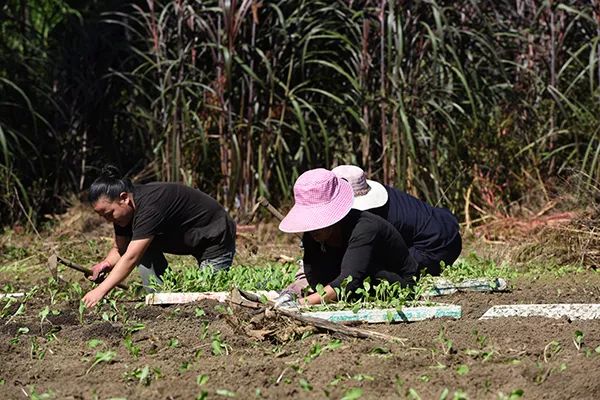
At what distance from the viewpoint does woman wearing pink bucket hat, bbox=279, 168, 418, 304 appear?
5781mm

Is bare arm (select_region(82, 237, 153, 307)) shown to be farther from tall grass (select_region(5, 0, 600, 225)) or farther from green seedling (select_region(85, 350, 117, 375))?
tall grass (select_region(5, 0, 600, 225))

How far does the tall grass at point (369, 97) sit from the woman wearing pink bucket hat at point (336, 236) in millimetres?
3404

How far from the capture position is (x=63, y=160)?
10891 millimetres

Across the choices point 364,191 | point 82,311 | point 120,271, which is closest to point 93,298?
point 120,271

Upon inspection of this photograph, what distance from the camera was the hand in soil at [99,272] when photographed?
7.15 m

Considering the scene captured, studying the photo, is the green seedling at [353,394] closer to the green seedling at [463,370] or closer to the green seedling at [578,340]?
the green seedling at [463,370]

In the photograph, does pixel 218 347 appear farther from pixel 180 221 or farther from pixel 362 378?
pixel 180 221

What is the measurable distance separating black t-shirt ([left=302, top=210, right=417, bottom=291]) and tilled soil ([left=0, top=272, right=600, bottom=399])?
1.25 feet

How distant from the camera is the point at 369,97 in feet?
32.4

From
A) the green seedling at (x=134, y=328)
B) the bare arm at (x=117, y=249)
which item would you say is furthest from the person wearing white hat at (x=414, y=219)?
the green seedling at (x=134, y=328)

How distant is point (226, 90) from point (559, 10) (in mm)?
3071

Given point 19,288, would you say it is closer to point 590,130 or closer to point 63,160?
point 63,160

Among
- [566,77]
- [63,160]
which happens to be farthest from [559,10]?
[63,160]

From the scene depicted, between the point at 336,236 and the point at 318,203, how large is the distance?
21 centimetres
